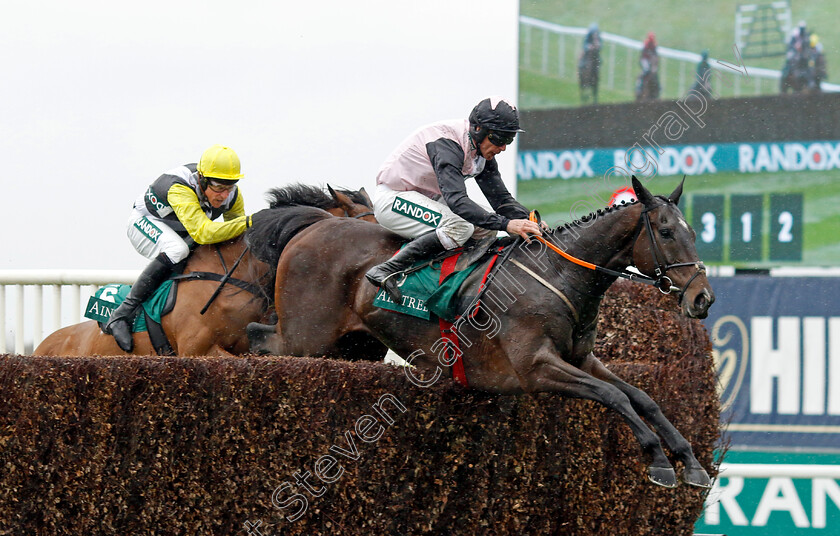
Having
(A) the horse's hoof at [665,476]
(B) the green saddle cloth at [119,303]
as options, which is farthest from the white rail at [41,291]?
(A) the horse's hoof at [665,476]

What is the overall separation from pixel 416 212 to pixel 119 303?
2.11m

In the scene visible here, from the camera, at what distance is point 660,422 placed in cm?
408

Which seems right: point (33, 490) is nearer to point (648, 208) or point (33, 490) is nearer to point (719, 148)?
point (648, 208)

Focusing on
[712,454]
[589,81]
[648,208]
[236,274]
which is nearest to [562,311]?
[648,208]

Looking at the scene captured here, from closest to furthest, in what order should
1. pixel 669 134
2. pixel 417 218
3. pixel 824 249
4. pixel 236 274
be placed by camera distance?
pixel 417 218 < pixel 236 274 < pixel 824 249 < pixel 669 134

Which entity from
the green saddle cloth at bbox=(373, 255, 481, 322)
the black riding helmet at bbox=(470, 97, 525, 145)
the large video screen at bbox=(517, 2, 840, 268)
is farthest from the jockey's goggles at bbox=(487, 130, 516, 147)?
the large video screen at bbox=(517, 2, 840, 268)

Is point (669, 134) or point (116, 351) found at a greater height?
point (669, 134)

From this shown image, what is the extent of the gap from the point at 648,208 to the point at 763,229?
4.50m

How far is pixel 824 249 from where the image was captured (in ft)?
26.9

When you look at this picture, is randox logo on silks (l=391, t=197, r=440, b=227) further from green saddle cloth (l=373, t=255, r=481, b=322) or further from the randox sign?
the randox sign

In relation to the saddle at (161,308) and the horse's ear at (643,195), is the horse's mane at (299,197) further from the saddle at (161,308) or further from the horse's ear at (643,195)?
the horse's ear at (643,195)

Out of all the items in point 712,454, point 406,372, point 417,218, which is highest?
point 417,218

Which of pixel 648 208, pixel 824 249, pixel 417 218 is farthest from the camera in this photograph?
pixel 824 249

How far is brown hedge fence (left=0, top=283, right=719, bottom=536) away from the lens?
429cm
